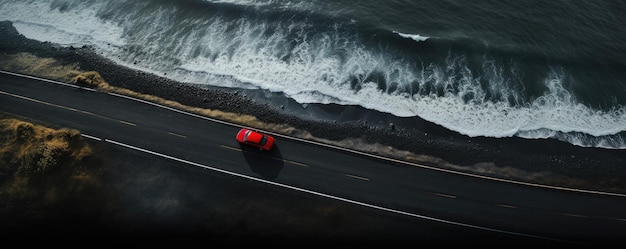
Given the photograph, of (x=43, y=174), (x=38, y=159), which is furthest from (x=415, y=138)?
(x=38, y=159)

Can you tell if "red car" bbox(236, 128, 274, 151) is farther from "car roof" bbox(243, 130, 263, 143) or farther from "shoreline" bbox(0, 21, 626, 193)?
"shoreline" bbox(0, 21, 626, 193)

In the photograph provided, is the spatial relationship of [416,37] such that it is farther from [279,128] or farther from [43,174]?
[43,174]

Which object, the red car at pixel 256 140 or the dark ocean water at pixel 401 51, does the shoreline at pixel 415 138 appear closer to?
the dark ocean water at pixel 401 51

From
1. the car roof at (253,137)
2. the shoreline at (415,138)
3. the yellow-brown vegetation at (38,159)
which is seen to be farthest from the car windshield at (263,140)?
the yellow-brown vegetation at (38,159)

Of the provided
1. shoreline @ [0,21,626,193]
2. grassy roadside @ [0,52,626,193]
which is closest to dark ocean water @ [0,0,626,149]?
shoreline @ [0,21,626,193]

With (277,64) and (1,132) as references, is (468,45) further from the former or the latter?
(1,132)

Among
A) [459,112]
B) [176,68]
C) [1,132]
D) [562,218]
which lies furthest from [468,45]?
[1,132]
